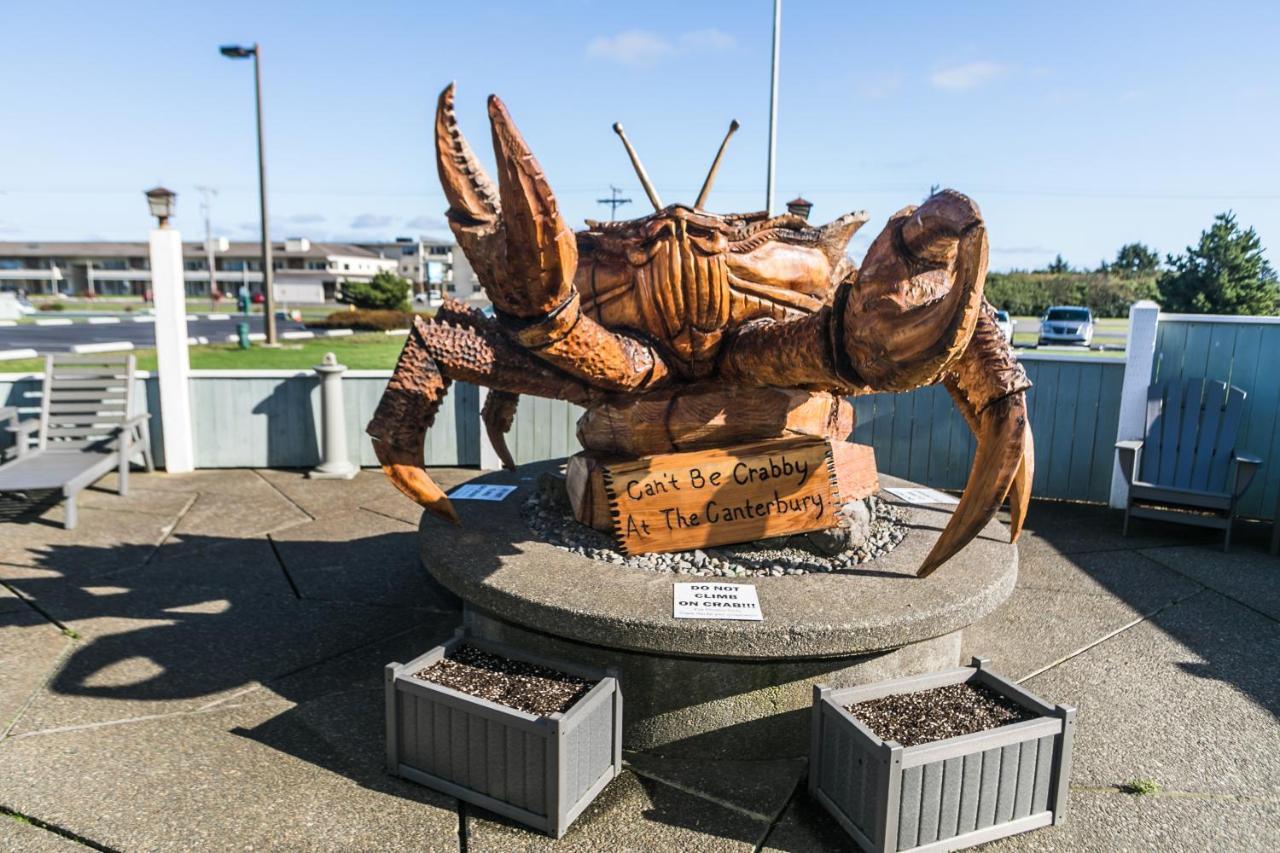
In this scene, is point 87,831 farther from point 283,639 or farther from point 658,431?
point 658,431

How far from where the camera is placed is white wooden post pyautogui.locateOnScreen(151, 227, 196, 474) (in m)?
7.14

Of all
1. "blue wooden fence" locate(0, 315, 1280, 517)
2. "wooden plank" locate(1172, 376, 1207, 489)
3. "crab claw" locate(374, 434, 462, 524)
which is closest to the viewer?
"crab claw" locate(374, 434, 462, 524)

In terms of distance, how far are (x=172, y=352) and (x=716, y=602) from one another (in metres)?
6.44

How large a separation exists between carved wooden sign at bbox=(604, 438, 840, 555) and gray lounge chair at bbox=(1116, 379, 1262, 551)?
149 inches

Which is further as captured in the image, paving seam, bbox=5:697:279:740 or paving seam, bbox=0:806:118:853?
paving seam, bbox=5:697:279:740

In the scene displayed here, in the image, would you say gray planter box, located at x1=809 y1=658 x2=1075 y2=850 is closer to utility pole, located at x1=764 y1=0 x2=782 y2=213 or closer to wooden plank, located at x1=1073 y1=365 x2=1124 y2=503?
wooden plank, located at x1=1073 y1=365 x2=1124 y2=503

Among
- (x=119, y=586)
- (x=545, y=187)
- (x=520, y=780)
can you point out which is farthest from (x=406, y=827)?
(x=119, y=586)

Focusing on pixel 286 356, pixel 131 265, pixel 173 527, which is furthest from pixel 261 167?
pixel 131 265

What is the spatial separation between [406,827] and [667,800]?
2.79 ft

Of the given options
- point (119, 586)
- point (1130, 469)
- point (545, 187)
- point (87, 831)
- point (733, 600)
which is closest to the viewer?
point (545, 187)

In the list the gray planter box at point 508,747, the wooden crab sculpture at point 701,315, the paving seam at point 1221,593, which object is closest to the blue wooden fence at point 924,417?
the paving seam at point 1221,593

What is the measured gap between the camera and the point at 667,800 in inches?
108

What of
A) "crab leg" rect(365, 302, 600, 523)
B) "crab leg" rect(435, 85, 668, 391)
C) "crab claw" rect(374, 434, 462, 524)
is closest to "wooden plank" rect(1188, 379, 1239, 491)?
"crab leg" rect(365, 302, 600, 523)

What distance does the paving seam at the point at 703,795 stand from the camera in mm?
2660
